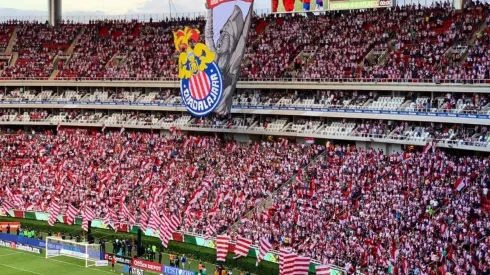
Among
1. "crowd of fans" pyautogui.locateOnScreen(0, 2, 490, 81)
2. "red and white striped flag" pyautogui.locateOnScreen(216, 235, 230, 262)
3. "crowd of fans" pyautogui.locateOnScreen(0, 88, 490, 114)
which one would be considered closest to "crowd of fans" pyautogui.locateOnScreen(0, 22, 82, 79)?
"crowd of fans" pyautogui.locateOnScreen(0, 2, 490, 81)

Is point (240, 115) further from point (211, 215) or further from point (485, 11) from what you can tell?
point (485, 11)

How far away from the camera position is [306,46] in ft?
181

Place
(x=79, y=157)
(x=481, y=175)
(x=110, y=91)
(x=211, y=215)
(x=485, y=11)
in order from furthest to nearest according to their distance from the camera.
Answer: (x=110, y=91), (x=79, y=157), (x=485, y=11), (x=211, y=215), (x=481, y=175)

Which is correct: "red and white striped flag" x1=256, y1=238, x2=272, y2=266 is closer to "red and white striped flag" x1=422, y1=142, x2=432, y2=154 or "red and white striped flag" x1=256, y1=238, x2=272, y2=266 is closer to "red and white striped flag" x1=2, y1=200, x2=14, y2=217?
"red and white striped flag" x1=422, y1=142, x2=432, y2=154

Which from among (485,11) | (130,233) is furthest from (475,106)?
(130,233)

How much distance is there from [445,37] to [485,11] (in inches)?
128

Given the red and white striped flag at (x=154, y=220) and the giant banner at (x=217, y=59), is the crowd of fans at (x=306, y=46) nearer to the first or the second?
the giant banner at (x=217, y=59)

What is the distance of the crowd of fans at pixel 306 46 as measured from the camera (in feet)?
153

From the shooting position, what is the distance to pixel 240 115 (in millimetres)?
55188

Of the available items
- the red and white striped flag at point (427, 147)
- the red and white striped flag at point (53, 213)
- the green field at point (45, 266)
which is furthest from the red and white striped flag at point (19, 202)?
the red and white striped flag at point (427, 147)

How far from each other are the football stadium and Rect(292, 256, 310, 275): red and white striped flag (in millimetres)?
43

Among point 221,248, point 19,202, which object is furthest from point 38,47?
point 221,248

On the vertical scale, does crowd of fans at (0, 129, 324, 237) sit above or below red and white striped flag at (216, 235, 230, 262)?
above

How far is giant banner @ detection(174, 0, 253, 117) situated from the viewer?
45.2 m
